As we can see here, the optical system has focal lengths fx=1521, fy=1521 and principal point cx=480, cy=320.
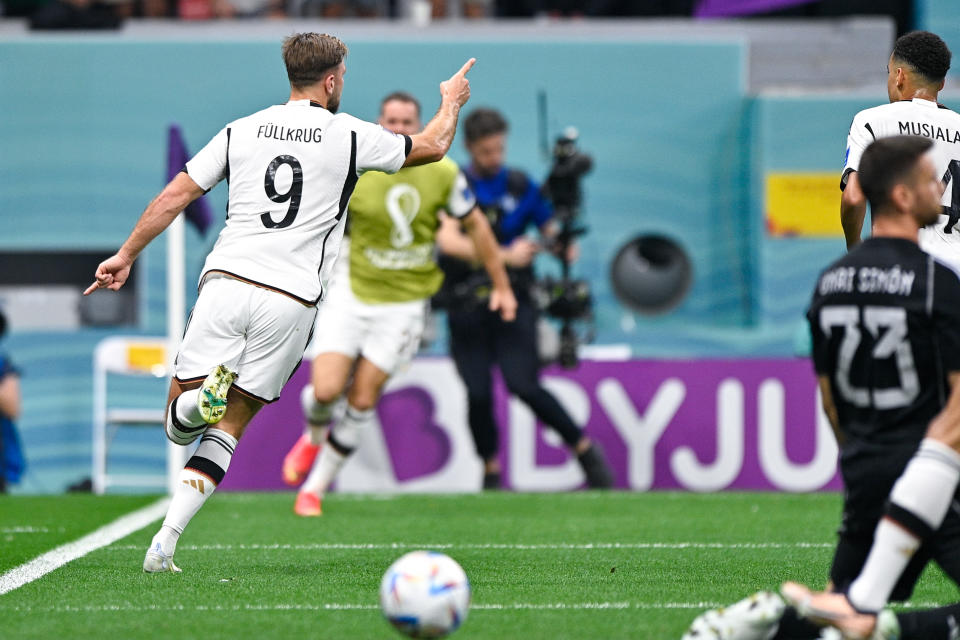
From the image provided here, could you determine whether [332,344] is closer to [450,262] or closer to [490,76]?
[450,262]

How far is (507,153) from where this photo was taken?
15227mm

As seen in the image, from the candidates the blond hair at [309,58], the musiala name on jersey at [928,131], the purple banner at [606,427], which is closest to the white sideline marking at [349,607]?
the musiala name on jersey at [928,131]

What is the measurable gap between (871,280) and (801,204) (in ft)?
36.1

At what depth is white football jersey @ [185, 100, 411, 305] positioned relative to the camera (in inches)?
231

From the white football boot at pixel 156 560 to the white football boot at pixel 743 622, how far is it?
2447 millimetres

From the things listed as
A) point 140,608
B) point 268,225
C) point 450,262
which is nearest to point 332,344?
point 450,262

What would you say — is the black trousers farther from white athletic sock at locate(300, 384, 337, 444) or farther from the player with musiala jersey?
the player with musiala jersey

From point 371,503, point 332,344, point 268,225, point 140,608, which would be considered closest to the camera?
point 140,608

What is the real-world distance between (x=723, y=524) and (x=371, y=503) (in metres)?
2.45

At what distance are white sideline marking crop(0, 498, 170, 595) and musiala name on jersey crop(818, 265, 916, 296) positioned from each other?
3122mm

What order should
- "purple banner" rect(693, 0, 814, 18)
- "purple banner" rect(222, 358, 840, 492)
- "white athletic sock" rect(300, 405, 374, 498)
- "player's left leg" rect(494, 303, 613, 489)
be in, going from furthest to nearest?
"purple banner" rect(693, 0, 814, 18)
"purple banner" rect(222, 358, 840, 492)
"player's left leg" rect(494, 303, 613, 489)
"white athletic sock" rect(300, 405, 374, 498)

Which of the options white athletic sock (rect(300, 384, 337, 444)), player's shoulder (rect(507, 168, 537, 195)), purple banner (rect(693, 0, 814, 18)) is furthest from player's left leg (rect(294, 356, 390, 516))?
purple banner (rect(693, 0, 814, 18))

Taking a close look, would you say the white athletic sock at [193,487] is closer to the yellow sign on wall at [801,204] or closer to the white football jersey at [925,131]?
the white football jersey at [925,131]

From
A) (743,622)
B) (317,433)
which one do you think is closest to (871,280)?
(743,622)
